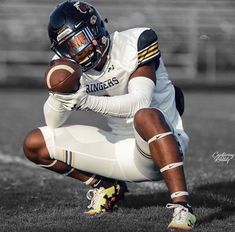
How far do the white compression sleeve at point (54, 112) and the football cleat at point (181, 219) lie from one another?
876 millimetres

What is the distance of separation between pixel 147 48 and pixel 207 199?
1.12m

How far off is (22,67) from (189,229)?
15751 millimetres

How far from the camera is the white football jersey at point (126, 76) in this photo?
4172 millimetres

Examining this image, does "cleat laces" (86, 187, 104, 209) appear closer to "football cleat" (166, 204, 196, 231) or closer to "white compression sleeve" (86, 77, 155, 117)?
"white compression sleeve" (86, 77, 155, 117)

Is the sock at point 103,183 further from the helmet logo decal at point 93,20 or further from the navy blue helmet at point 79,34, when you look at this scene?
the helmet logo decal at point 93,20

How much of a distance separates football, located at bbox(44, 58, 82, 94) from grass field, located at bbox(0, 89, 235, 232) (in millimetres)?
709

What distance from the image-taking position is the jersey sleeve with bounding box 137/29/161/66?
4.14 meters

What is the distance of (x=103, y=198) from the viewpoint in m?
4.38

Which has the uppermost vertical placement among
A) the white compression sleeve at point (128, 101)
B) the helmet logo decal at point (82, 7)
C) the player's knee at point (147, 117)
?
the helmet logo decal at point (82, 7)

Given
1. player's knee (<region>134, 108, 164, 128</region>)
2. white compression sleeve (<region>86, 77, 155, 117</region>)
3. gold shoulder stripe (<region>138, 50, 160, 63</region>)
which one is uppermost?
gold shoulder stripe (<region>138, 50, 160, 63</region>)
